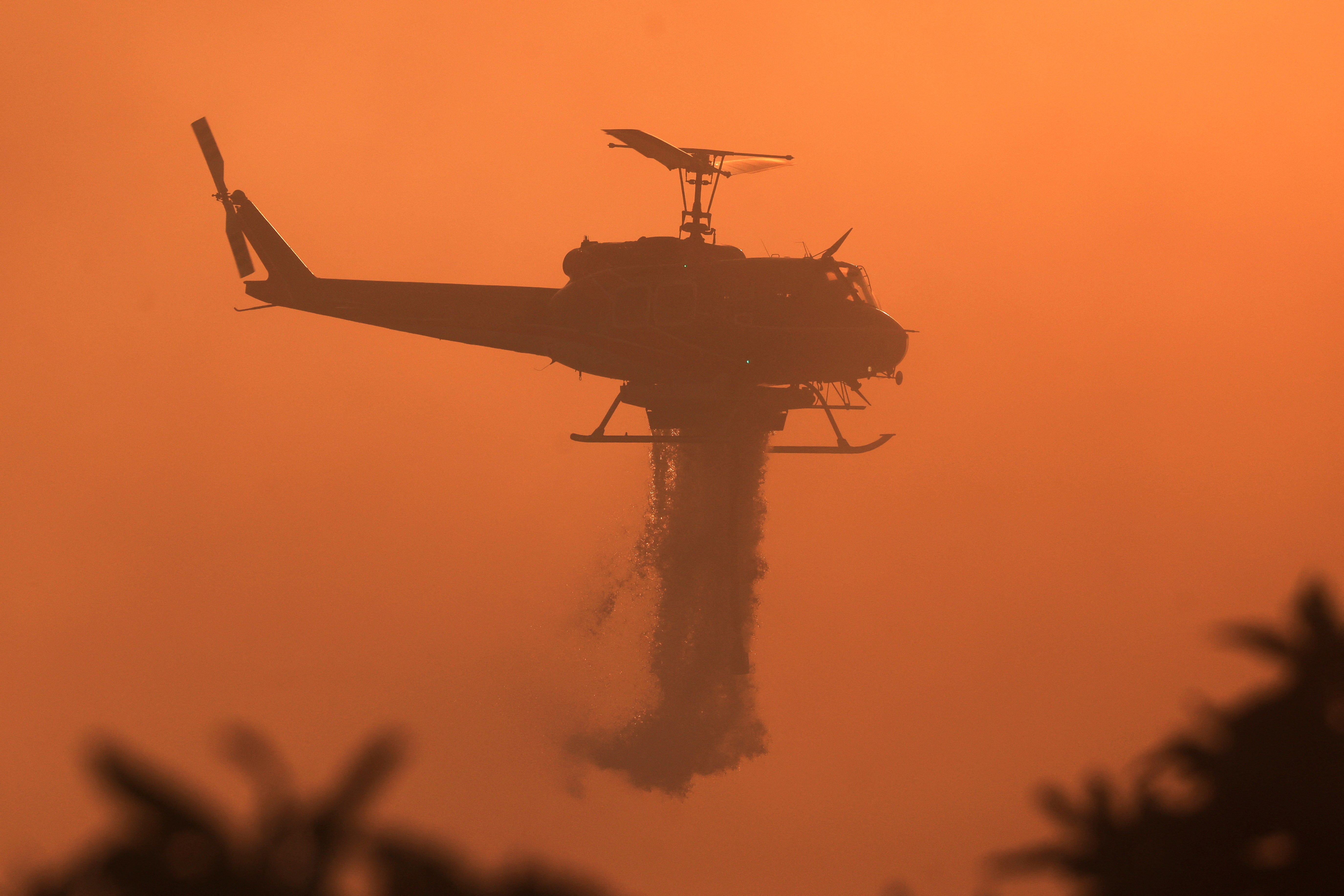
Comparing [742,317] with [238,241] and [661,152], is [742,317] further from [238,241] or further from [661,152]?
[238,241]

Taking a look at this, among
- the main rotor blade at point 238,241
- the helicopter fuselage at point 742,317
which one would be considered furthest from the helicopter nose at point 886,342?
the main rotor blade at point 238,241

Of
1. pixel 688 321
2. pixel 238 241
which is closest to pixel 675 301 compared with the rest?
pixel 688 321

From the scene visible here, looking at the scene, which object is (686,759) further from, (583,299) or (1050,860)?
(1050,860)

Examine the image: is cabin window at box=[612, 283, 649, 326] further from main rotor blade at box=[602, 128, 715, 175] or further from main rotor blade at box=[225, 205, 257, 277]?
main rotor blade at box=[225, 205, 257, 277]

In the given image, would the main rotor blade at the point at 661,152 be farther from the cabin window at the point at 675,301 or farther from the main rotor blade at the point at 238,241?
the main rotor blade at the point at 238,241

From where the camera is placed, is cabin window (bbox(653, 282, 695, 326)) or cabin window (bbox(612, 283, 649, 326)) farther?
cabin window (bbox(612, 283, 649, 326))

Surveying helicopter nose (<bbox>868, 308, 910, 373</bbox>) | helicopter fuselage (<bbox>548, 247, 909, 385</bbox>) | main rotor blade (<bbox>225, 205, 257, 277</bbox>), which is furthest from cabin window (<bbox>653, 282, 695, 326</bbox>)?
main rotor blade (<bbox>225, 205, 257, 277</bbox>)
